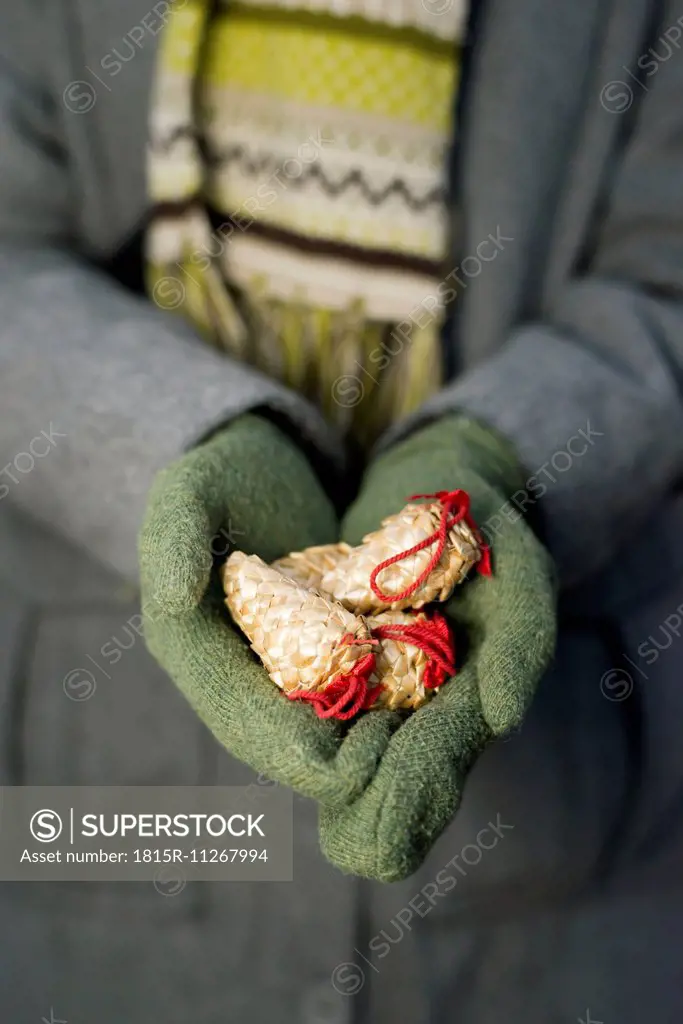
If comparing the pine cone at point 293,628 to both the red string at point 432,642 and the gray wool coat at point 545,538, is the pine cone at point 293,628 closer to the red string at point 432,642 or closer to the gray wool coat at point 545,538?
the red string at point 432,642

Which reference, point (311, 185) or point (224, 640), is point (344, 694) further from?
point (311, 185)

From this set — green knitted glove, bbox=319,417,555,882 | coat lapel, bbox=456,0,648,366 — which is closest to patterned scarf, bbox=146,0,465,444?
coat lapel, bbox=456,0,648,366

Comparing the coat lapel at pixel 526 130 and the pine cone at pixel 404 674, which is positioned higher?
the coat lapel at pixel 526 130

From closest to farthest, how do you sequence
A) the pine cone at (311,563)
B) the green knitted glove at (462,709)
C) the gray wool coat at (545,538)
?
the green knitted glove at (462,709)
the pine cone at (311,563)
the gray wool coat at (545,538)

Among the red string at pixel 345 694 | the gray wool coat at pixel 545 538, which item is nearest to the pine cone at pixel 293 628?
the red string at pixel 345 694

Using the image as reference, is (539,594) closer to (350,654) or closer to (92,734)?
(350,654)

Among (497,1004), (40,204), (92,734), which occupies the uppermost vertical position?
(40,204)

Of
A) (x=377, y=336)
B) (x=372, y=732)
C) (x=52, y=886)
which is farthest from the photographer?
(x=377, y=336)

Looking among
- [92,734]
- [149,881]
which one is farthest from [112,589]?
[149,881]
